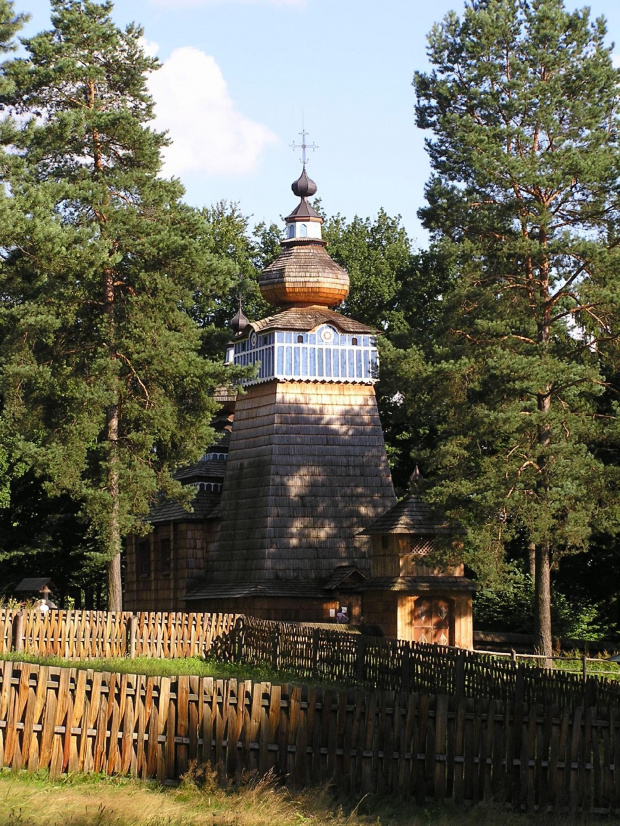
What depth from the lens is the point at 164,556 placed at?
4769cm

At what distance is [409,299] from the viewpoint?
5491 centimetres

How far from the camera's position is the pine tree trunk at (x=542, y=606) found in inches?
1329

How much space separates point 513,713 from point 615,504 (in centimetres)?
1903

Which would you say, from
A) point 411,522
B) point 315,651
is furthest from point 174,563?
point 315,651

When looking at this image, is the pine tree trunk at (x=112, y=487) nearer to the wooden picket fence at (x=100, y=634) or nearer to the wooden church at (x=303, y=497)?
the wooden picket fence at (x=100, y=634)

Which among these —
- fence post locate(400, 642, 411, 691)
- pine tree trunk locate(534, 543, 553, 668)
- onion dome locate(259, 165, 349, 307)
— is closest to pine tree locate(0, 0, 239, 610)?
onion dome locate(259, 165, 349, 307)

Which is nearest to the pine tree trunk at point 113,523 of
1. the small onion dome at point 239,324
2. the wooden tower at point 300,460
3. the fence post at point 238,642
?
the fence post at point 238,642

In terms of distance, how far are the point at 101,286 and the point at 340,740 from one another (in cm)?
2386

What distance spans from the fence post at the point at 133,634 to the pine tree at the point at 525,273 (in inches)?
319

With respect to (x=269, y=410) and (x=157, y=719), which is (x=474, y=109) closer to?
(x=269, y=410)

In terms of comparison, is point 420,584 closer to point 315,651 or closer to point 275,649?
point 275,649

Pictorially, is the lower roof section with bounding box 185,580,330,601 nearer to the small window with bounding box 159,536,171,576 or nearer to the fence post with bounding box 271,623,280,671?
the small window with bounding box 159,536,171,576

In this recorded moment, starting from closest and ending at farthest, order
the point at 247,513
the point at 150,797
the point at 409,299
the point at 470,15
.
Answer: the point at 150,797, the point at 470,15, the point at 247,513, the point at 409,299

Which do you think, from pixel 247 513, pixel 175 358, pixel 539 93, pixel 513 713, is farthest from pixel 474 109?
pixel 513 713
